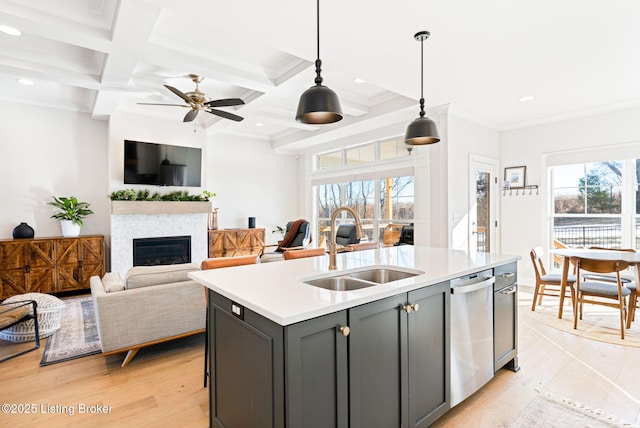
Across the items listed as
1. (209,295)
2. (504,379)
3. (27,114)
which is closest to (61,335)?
(209,295)

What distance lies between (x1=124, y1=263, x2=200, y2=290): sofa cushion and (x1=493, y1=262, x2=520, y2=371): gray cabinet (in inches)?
97.7

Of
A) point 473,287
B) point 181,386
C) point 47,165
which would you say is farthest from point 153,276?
point 47,165

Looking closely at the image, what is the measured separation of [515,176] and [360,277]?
4532 millimetres

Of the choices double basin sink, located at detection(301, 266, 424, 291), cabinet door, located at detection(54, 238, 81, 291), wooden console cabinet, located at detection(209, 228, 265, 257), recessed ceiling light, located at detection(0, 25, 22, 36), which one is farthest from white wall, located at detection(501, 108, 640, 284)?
cabinet door, located at detection(54, 238, 81, 291)

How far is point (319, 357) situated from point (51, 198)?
5.73m

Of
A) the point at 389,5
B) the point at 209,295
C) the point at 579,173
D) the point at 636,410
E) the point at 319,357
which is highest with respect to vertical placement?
the point at 389,5

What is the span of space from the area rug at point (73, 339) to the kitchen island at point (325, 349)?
187 centimetres

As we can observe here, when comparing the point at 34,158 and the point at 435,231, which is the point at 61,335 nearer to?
the point at 34,158

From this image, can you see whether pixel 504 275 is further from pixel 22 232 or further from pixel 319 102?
pixel 22 232

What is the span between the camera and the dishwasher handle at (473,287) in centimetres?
196

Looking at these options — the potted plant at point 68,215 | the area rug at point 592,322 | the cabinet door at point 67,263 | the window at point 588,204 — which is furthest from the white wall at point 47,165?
the window at point 588,204

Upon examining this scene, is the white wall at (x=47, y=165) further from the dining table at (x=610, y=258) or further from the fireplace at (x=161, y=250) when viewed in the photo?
the dining table at (x=610, y=258)

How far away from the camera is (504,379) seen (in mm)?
2443

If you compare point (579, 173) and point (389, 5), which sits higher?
point (389, 5)
